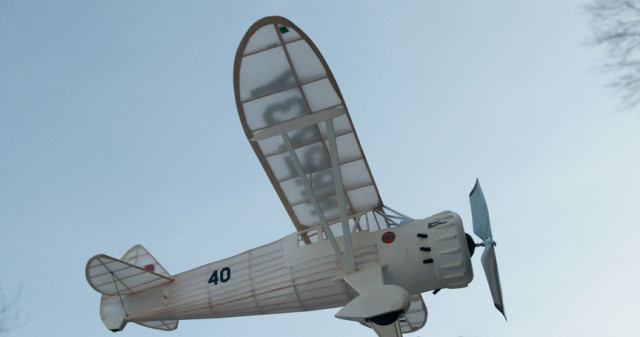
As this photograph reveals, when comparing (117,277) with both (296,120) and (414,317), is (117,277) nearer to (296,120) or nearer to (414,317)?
(296,120)

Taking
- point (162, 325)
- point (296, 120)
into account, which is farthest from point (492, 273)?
point (162, 325)

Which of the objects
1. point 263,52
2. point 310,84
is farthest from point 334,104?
point 263,52

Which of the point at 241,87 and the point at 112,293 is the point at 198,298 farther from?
the point at 241,87

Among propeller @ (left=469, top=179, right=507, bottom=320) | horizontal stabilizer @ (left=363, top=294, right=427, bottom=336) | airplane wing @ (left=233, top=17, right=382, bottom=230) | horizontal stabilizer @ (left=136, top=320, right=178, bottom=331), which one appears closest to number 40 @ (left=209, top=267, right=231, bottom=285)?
airplane wing @ (left=233, top=17, right=382, bottom=230)

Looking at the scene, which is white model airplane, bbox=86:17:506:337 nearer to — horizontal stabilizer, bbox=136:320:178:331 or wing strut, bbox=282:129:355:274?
Result: wing strut, bbox=282:129:355:274

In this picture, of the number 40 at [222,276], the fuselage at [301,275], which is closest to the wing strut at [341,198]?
the fuselage at [301,275]

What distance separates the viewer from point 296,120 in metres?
10.5

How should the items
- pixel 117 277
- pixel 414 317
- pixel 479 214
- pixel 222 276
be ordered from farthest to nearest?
1. pixel 414 317
2. pixel 117 277
3. pixel 222 276
4. pixel 479 214

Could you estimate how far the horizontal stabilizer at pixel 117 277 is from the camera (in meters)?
12.3

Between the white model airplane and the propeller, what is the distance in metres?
0.02

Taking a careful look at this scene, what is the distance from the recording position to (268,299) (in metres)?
11.7

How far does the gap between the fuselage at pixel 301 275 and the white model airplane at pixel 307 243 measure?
0.07 ft

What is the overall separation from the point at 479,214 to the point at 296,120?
410 centimetres

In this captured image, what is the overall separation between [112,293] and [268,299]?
379 centimetres
